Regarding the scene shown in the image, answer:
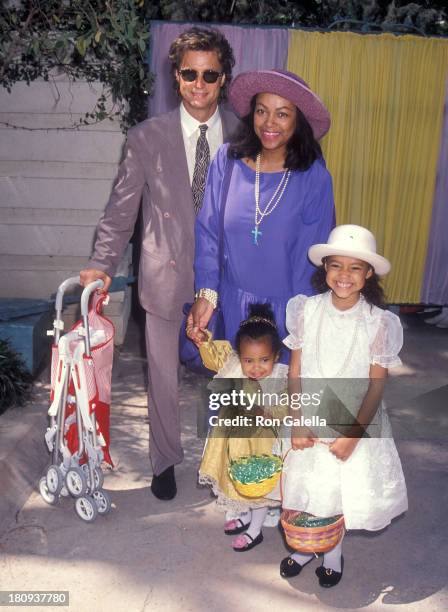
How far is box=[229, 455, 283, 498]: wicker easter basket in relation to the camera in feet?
10.5

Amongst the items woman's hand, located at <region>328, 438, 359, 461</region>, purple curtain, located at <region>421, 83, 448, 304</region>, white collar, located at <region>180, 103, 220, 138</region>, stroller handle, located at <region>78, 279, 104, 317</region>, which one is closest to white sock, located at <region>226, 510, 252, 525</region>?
woman's hand, located at <region>328, 438, 359, 461</region>

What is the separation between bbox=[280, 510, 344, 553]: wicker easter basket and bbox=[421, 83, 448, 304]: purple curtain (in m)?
4.58

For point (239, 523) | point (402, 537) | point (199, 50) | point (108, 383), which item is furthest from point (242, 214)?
point (402, 537)

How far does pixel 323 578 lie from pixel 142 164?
1.95 metres

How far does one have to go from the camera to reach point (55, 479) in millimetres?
3719

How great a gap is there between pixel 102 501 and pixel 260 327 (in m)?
1.17

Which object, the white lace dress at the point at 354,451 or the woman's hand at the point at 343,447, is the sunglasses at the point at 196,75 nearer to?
the white lace dress at the point at 354,451

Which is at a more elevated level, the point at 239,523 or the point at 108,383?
the point at 108,383

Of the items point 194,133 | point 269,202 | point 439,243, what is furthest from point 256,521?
point 439,243

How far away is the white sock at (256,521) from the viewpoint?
3520mm

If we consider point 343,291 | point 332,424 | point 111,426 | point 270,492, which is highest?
point 343,291

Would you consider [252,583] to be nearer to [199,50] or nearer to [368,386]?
[368,386]

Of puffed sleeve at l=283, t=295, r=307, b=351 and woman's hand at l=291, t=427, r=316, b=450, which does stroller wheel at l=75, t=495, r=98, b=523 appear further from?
puffed sleeve at l=283, t=295, r=307, b=351

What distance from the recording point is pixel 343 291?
123 inches
